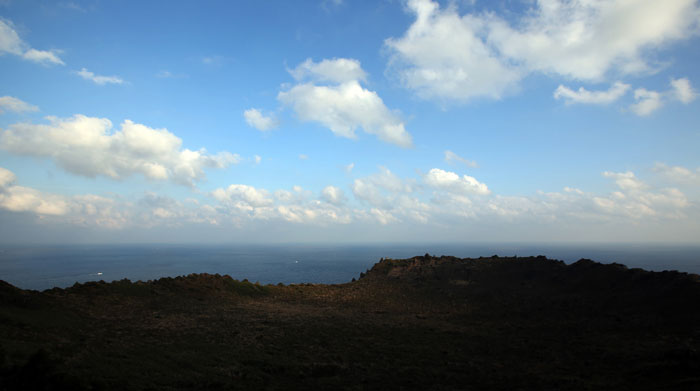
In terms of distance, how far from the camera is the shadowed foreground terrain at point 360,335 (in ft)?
51.7

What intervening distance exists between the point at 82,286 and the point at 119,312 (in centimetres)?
809

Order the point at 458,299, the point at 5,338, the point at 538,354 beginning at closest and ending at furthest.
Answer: the point at 5,338, the point at 538,354, the point at 458,299

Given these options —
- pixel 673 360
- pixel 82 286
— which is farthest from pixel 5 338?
pixel 673 360

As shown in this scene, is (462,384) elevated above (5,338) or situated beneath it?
situated beneath

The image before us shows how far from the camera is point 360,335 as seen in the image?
26.3m

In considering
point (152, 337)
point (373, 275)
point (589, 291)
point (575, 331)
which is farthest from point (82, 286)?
point (589, 291)

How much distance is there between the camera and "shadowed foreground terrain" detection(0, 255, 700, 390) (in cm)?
1577

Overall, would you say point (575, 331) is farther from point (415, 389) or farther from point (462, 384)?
point (415, 389)

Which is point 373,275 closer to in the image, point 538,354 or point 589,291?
point 589,291

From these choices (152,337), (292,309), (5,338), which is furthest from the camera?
(292,309)

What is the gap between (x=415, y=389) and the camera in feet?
52.3

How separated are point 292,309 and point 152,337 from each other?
1612 cm

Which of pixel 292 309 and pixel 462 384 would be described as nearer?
pixel 462 384

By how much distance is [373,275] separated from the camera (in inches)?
2346
